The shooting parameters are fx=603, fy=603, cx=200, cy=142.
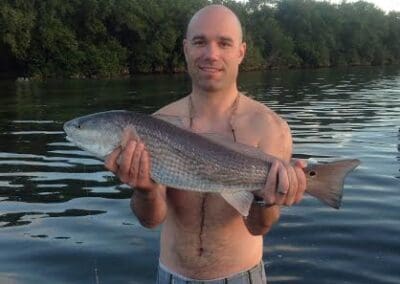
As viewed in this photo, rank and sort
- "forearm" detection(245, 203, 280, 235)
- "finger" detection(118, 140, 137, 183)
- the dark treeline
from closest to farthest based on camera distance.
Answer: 1. "finger" detection(118, 140, 137, 183)
2. "forearm" detection(245, 203, 280, 235)
3. the dark treeline

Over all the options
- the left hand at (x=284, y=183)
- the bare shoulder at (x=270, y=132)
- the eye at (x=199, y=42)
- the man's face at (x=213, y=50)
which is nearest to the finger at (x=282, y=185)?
the left hand at (x=284, y=183)

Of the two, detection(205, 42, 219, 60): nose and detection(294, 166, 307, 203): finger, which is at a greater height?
detection(205, 42, 219, 60): nose

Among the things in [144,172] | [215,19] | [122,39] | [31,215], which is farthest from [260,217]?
[122,39]

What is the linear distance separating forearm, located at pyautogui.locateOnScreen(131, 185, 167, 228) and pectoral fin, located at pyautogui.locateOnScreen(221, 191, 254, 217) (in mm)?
502

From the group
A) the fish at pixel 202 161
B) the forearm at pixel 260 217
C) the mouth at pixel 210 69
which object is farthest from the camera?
the mouth at pixel 210 69

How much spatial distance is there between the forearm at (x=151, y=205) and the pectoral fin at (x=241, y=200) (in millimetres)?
502

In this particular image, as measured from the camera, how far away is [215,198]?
15.4ft

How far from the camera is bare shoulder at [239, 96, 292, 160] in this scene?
15.1 feet

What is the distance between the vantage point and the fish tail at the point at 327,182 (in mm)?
4285

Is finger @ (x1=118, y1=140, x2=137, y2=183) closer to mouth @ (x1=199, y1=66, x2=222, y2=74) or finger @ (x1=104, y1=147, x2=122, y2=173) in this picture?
finger @ (x1=104, y1=147, x2=122, y2=173)

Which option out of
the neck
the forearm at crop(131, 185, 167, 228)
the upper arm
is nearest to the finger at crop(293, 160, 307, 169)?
the upper arm

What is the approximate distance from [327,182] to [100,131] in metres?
1.68

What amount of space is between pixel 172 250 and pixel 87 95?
34.8 meters

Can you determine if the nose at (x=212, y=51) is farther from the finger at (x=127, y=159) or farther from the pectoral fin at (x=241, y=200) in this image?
the pectoral fin at (x=241, y=200)
